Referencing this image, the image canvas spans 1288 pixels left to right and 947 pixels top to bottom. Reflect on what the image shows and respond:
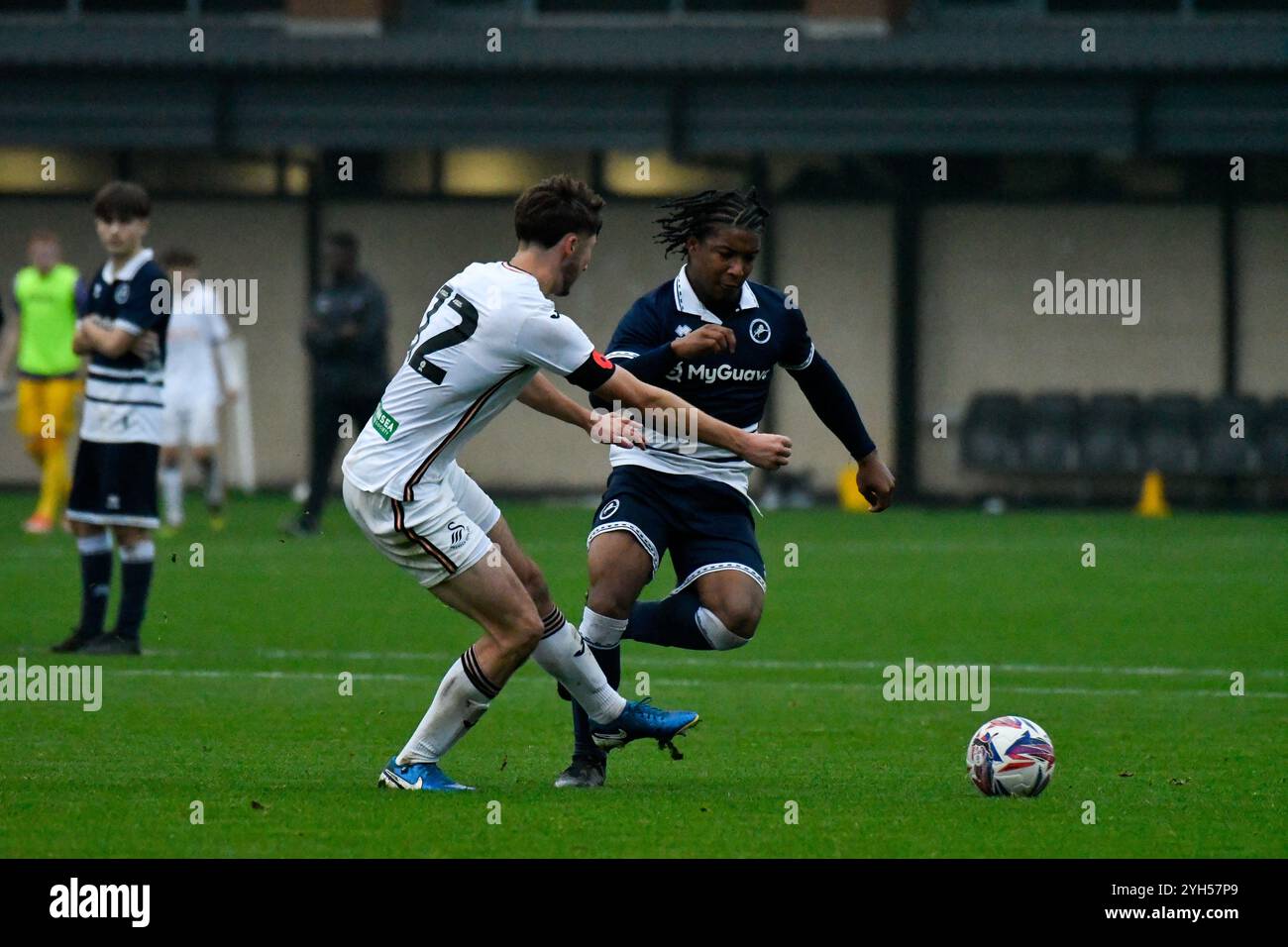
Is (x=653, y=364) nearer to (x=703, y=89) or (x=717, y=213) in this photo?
(x=717, y=213)

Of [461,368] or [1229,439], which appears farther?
[1229,439]

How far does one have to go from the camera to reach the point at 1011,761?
7484 mm

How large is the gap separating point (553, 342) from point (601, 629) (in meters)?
1.31

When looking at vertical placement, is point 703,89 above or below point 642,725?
above

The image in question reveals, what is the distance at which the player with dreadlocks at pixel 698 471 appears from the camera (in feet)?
26.3

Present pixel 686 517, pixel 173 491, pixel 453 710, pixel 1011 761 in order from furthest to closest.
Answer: pixel 173 491
pixel 686 517
pixel 1011 761
pixel 453 710

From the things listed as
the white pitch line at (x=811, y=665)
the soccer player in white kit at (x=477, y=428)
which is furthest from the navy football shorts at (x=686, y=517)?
the white pitch line at (x=811, y=665)

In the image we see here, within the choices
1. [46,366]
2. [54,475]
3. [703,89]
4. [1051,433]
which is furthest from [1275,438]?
[46,366]

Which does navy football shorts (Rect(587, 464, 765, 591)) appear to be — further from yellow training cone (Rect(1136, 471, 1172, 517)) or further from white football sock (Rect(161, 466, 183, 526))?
yellow training cone (Rect(1136, 471, 1172, 517))

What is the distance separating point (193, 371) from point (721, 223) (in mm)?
11691

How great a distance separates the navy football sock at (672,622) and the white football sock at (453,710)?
0.94m

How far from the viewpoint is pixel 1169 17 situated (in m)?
23.2

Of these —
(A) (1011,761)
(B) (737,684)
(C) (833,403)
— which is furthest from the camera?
(B) (737,684)
